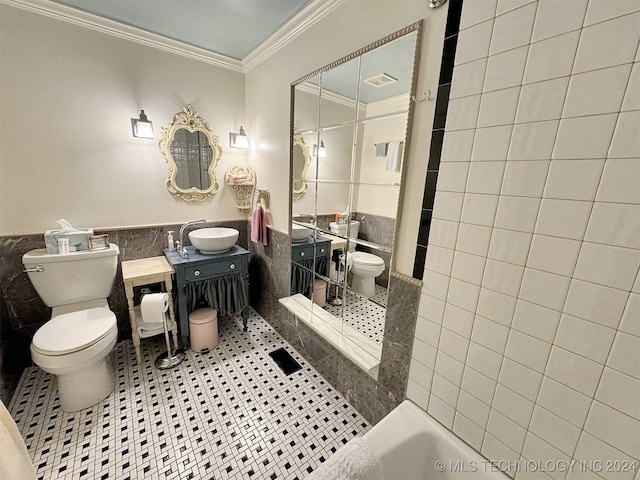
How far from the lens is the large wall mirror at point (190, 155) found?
2.14 m

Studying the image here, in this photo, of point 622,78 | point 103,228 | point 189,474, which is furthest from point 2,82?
point 622,78

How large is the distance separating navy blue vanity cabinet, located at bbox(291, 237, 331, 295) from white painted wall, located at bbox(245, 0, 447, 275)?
0.91 feet

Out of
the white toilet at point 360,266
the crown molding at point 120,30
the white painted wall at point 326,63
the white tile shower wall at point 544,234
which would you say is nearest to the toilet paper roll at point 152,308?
the white painted wall at point 326,63

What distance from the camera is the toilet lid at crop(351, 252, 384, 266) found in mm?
1434

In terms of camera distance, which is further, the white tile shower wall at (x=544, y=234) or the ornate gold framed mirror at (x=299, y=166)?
the ornate gold framed mirror at (x=299, y=166)

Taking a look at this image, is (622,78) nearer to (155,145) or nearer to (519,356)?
(519,356)

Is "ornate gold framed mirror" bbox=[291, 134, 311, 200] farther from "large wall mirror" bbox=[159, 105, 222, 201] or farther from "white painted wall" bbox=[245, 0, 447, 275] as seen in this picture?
"large wall mirror" bbox=[159, 105, 222, 201]

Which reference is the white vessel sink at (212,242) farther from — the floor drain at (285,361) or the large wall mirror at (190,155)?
the floor drain at (285,361)

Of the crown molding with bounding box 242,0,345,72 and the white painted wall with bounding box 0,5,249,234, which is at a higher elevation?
the crown molding with bounding box 242,0,345,72

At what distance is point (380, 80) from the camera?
1304 millimetres

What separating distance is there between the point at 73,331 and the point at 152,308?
1.36 ft

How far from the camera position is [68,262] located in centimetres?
171

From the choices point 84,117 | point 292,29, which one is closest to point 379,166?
point 292,29

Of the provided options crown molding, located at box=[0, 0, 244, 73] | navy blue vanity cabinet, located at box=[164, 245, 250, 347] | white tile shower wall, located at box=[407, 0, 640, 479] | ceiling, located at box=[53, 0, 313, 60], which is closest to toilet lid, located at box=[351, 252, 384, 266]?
white tile shower wall, located at box=[407, 0, 640, 479]
